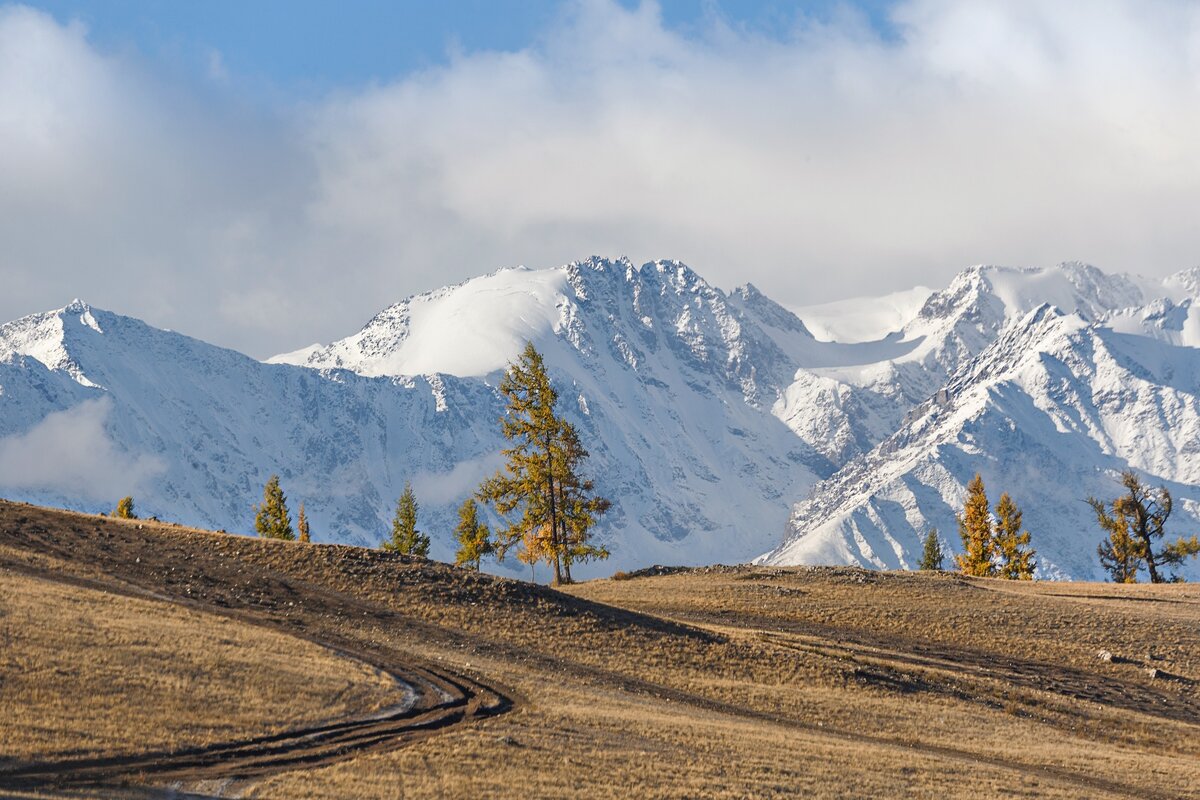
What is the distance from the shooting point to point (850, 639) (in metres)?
63.0

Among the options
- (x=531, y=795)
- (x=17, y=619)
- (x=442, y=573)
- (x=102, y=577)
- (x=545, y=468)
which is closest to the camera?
(x=531, y=795)

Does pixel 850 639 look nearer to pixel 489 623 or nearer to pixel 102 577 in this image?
pixel 489 623

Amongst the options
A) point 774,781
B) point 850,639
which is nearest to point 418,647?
point 774,781

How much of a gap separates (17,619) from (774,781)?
24.9 meters

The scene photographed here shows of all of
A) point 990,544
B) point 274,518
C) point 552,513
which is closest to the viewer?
point 552,513

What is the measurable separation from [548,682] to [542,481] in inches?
1218

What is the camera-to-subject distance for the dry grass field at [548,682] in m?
35.2

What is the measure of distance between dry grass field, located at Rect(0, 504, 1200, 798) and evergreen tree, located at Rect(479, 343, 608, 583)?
539 centimetres

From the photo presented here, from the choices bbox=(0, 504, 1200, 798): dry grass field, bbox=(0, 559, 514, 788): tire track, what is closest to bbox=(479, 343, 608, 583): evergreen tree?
bbox=(0, 504, 1200, 798): dry grass field

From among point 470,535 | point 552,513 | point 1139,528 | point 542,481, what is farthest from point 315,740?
point 1139,528

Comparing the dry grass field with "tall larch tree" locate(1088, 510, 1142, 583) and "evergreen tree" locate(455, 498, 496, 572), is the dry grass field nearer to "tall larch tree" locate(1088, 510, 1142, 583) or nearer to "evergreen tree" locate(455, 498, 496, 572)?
"tall larch tree" locate(1088, 510, 1142, 583)

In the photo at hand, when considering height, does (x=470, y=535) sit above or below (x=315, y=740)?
above

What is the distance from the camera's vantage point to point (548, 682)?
47.9m

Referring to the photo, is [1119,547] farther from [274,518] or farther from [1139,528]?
[274,518]
